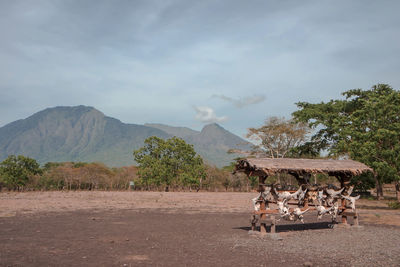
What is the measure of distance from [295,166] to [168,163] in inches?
1831

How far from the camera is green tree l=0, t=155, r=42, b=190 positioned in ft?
193

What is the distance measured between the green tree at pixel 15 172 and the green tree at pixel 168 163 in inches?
852

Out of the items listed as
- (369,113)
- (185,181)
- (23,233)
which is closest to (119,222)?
(23,233)

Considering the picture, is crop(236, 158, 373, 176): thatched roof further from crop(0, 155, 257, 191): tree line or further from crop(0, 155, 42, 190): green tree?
crop(0, 155, 42, 190): green tree

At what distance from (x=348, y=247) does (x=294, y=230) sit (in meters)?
4.10

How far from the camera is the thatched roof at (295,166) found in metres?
13.3

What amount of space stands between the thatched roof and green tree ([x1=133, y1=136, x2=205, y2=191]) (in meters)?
42.9

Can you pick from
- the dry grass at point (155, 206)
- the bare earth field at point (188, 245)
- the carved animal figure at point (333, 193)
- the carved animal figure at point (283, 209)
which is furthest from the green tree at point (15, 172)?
the carved animal figure at point (333, 193)

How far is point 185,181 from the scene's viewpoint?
5722cm

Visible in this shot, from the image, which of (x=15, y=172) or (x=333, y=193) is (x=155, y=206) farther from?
(x=15, y=172)

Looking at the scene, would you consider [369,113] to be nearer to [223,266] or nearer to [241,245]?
[241,245]

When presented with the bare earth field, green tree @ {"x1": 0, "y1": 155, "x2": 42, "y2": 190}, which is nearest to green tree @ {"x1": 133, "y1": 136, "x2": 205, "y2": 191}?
green tree @ {"x1": 0, "y1": 155, "x2": 42, "y2": 190}

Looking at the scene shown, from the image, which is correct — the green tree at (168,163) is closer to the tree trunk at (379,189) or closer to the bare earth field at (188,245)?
the tree trunk at (379,189)

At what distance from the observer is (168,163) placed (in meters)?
59.1
